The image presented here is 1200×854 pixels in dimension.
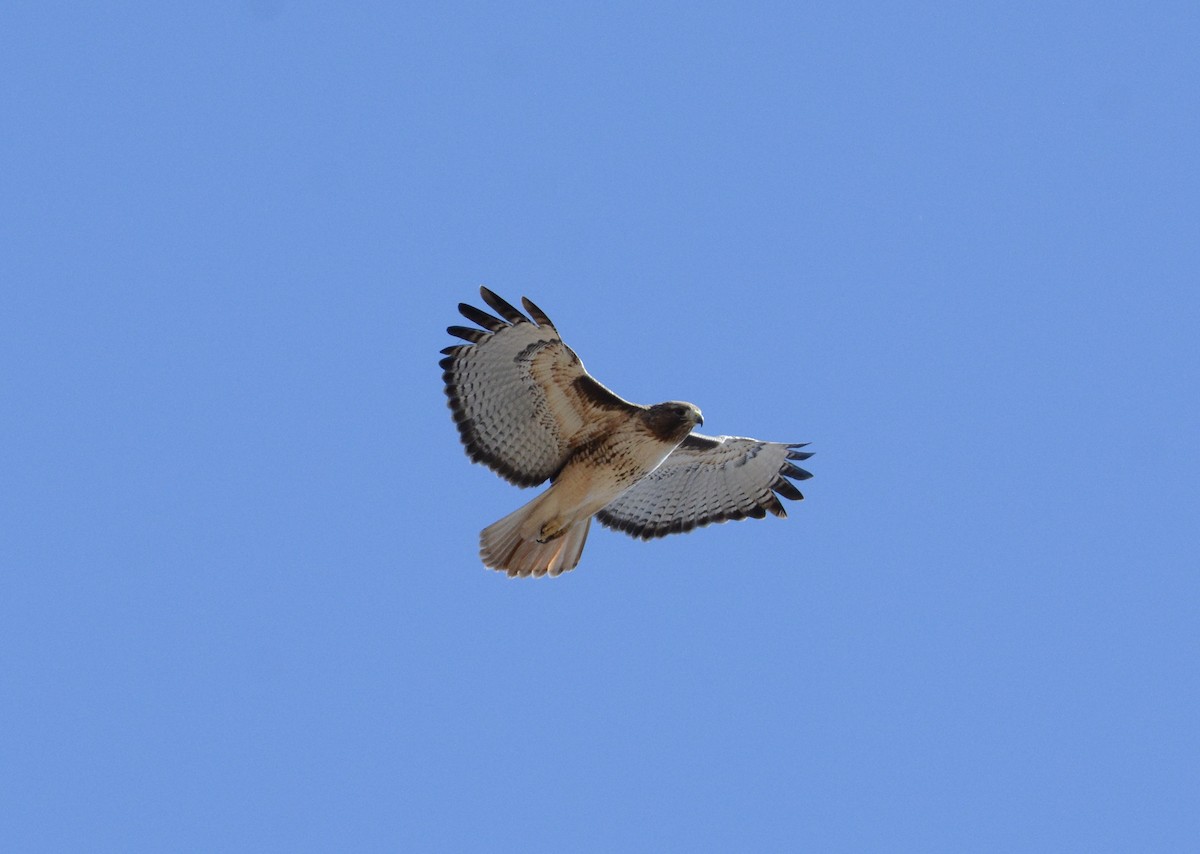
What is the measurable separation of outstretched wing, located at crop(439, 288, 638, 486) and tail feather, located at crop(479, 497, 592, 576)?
290 millimetres

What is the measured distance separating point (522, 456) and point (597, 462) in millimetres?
631

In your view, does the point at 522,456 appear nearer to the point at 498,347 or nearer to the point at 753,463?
the point at 498,347

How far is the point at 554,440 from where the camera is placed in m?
12.8

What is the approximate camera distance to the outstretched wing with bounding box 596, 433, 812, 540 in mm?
13648

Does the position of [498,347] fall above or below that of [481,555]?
above

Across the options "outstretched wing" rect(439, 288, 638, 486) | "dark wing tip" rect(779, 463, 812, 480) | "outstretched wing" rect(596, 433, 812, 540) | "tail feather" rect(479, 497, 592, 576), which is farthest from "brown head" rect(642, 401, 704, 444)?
"dark wing tip" rect(779, 463, 812, 480)

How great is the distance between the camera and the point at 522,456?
12875 mm

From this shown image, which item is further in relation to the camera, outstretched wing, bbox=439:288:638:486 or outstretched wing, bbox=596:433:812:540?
outstretched wing, bbox=596:433:812:540

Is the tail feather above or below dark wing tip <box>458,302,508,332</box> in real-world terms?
below

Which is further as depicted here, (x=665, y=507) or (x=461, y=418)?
(x=665, y=507)

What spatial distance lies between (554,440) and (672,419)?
1081 millimetres

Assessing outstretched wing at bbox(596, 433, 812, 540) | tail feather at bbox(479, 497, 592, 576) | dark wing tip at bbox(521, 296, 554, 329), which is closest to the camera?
dark wing tip at bbox(521, 296, 554, 329)

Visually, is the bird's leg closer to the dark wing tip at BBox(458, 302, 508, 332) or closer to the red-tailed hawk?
the red-tailed hawk

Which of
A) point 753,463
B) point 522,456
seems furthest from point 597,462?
point 753,463
